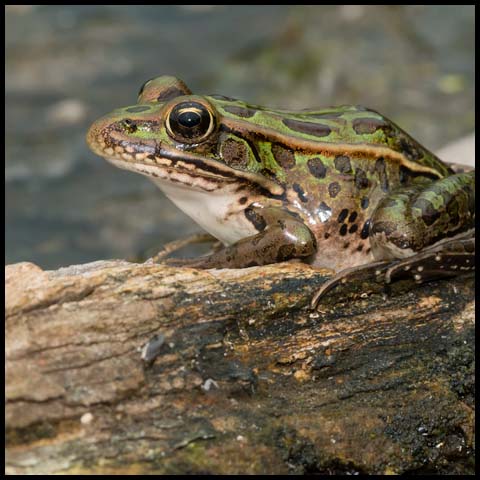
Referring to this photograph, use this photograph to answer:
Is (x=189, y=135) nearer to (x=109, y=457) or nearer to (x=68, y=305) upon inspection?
(x=68, y=305)

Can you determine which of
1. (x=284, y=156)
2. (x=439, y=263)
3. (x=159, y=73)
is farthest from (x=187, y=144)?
(x=159, y=73)

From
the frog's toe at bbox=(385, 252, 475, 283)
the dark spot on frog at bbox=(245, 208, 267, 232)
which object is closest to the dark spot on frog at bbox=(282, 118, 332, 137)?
the dark spot on frog at bbox=(245, 208, 267, 232)

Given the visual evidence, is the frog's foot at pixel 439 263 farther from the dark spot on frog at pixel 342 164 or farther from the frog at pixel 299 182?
the dark spot on frog at pixel 342 164

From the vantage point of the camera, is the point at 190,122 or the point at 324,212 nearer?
the point at 190,122

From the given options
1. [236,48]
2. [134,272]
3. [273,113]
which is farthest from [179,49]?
[134,272]

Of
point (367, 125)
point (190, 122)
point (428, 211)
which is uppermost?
point (367, 125)

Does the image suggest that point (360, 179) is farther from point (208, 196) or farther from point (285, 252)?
point (208, 196)
